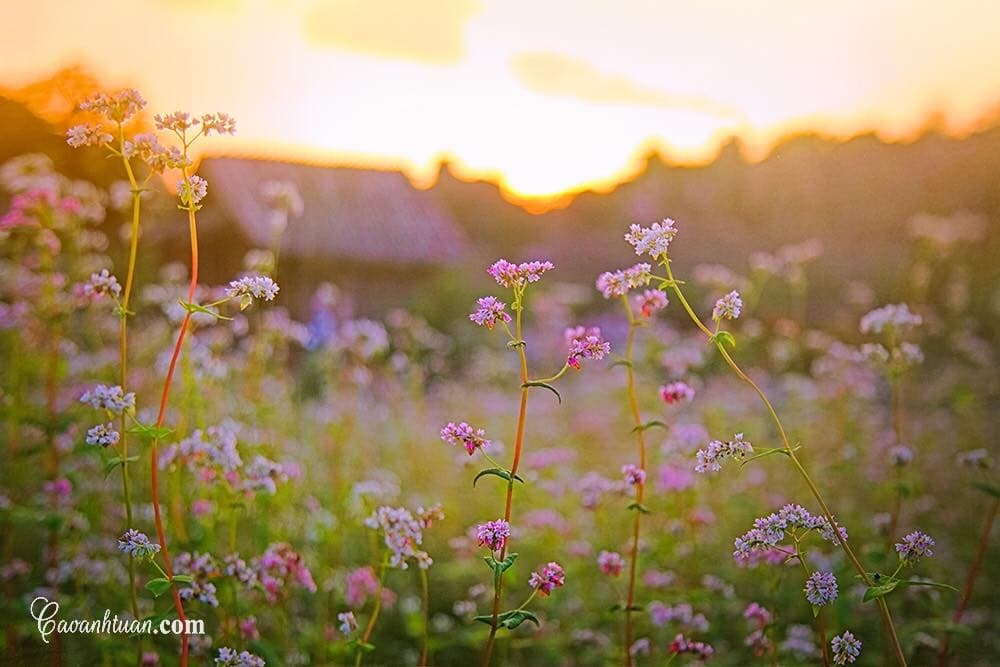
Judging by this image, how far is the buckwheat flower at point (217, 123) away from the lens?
1.84m

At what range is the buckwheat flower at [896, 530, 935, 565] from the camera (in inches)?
69.5

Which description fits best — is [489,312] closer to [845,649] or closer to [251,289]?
[251,289]

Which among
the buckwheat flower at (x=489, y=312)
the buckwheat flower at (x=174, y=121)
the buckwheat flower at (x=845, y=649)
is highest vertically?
the buckwheat flower at (x=174, y=121)

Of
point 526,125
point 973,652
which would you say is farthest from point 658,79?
point 973,652

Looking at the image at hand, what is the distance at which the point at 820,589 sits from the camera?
5.59ft

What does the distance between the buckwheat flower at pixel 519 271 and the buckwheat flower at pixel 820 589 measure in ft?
2.62

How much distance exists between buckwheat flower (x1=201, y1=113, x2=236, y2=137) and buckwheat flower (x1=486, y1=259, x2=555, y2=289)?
634 millimetres

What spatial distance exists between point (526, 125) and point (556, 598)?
5.68 feet

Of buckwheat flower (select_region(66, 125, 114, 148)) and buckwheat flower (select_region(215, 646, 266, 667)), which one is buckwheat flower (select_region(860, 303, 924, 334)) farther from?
buckwheat flower (select_region(66, 125, 114, 148))

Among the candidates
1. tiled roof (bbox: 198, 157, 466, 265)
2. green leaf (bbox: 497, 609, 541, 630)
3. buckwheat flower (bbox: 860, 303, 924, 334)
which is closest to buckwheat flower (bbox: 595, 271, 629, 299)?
green leaf (bbox: 497, 609, 541, 630)

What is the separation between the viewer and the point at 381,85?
3.37m

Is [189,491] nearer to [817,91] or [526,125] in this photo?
[526,125]

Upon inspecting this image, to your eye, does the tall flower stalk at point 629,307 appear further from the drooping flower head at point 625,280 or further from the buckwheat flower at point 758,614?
the buckwheat flower at point 758,614

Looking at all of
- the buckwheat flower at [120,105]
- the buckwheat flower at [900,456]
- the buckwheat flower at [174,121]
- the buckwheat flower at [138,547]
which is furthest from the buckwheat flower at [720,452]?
the buckwheat flower at [120,105]
